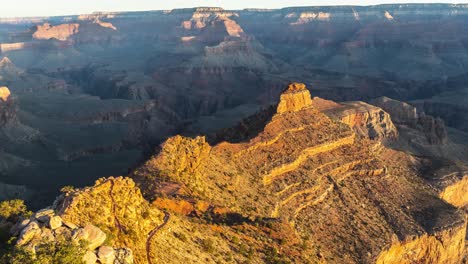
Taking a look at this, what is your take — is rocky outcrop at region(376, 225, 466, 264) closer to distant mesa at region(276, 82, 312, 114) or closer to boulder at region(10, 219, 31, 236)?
distant mesa at region(276, 82, 312, 114)

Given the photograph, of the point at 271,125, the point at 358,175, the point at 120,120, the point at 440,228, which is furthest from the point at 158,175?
the point at 120,120

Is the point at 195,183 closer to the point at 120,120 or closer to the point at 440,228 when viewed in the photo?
the point at 440,228

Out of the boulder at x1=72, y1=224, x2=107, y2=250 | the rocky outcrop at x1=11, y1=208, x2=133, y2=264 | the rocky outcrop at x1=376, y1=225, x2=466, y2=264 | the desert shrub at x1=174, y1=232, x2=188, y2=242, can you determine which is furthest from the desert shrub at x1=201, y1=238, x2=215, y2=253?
the rocky outcrop at x1=376, y1=225, x2=466, y2=264

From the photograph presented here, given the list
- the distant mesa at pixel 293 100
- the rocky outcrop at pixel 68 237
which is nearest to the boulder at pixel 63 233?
the rocky outcrop at pixel 68 237

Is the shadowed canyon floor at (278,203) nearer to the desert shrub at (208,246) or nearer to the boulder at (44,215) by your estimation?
the desert shrub at (208,246)

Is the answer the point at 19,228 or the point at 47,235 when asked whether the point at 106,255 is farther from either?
the point at 19,228

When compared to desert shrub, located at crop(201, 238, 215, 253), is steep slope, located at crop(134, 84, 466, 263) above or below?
below
